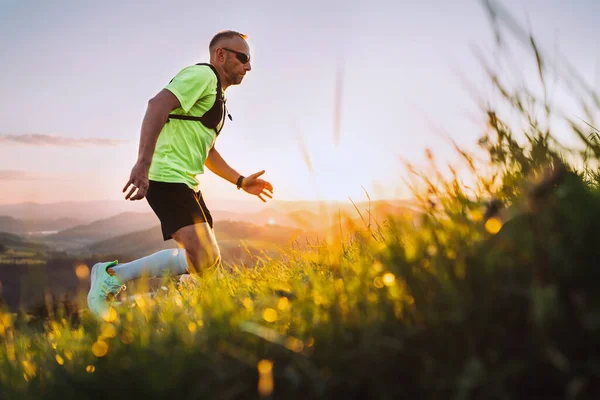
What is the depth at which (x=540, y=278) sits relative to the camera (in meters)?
1.36

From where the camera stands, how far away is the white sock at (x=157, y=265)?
4984mm

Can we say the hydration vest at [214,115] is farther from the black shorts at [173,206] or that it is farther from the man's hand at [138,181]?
the man's hand at [138,181]

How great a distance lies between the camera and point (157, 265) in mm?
5074

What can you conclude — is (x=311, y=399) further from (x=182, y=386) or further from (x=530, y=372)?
(x=530, y=372)

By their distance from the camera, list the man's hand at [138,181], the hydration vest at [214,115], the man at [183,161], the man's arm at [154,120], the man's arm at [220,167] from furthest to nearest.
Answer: the man's arm at [220,167]
the hydration vest at [214,115]
the man at [183,161]
the man's arm at [154,120]
the man's hand at [138,181]

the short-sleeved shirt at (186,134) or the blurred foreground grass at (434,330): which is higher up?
the short-sleeved shirt at (186,134)

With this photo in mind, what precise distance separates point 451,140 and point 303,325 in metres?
1.16

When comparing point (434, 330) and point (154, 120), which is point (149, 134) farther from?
point (434, 330)

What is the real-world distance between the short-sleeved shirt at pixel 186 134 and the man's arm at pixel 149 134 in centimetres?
10

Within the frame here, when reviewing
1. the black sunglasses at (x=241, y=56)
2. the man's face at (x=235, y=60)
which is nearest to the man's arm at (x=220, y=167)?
the man's face at (x=235, y=60)

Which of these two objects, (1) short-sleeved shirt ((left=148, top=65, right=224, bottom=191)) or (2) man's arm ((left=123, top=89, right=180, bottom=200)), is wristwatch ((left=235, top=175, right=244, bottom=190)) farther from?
(2) man's arm ((left=123, top=89, right=180, bottom=200))

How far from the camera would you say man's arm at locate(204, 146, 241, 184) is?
19.0 ft

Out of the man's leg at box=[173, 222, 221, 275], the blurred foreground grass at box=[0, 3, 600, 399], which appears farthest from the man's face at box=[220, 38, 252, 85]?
the blurred foreground grass at box=[0, 3, 600, 399]

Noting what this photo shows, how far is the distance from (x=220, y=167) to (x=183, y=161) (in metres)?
0.97
